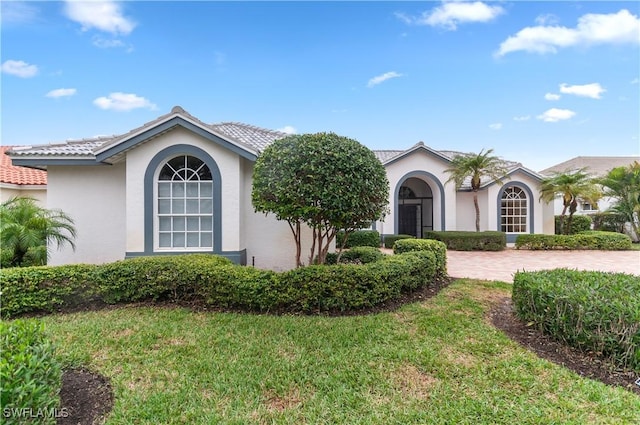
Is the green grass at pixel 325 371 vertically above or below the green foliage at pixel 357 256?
below

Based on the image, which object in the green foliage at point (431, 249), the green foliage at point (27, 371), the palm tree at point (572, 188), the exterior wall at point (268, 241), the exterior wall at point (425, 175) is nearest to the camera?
the green foliage at point (27, 371)

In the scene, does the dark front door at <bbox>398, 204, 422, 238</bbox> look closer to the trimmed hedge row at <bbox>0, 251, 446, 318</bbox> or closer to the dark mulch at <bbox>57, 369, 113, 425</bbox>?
the trimmed hedge row at <bbox>0, 251, 446, 318</bbox>

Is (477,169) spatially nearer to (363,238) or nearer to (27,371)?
(363,238)

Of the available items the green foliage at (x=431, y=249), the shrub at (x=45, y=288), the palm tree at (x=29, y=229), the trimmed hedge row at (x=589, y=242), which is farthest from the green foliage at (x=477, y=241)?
the palm tree at (x=29, y=229)

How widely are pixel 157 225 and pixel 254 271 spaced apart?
446cm

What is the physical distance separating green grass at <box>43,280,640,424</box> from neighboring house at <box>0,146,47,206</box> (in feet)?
45.9

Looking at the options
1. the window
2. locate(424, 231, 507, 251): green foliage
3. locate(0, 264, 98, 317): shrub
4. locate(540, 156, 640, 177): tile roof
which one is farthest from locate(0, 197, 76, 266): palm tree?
locate(540, 156, 640, 177): tile roof

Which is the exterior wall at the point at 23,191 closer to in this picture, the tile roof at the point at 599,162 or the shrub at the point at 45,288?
the shrub at the point at 45,288

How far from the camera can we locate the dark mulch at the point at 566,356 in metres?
3.71

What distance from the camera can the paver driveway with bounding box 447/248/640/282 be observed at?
10.3 m

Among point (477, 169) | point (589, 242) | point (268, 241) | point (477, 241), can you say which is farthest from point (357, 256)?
point (589, 242)

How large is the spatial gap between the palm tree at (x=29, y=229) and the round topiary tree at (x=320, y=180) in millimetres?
6810

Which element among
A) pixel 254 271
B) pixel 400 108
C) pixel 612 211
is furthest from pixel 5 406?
pixel 612 211

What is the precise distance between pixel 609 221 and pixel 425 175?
614 inches
